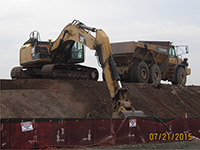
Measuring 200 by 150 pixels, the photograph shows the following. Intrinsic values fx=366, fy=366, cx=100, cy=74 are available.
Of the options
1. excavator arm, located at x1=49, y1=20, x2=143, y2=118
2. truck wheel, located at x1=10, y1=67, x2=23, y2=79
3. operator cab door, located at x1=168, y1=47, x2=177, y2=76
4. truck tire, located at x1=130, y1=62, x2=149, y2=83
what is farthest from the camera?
operator cab door, located at x1=168, y1=47, x2=177, y2=76

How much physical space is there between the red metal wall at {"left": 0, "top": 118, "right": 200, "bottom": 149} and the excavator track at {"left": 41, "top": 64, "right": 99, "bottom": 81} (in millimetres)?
9115

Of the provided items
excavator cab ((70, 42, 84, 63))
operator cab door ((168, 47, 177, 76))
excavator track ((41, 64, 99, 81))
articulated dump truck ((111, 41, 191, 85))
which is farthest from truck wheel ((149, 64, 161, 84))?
excavator cab ((70, 42, 84, 63))

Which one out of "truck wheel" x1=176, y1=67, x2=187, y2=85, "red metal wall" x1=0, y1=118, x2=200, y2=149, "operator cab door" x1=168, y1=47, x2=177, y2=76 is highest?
"operator cab door" x1=168, y1=47, x2=177, y2=76

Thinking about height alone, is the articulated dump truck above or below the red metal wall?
above

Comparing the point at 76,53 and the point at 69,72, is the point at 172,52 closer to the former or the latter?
the point at 76,53

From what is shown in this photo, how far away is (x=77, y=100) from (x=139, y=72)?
759 cm

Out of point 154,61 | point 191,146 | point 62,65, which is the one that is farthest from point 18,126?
point 154,61

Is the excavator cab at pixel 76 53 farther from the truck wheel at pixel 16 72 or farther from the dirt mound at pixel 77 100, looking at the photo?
the truck wheel at pixel 16 72

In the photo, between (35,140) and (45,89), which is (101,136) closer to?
(35,140)

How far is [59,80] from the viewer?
862 inches

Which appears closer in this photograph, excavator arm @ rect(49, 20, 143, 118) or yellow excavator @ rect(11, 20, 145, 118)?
excavator arm @ rect(49, 20, 143, 118)

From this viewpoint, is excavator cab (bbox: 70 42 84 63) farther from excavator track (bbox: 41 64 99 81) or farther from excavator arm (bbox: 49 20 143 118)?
excavator arm (bbox: 49 20 143 118)

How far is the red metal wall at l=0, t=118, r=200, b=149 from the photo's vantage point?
37.1ft

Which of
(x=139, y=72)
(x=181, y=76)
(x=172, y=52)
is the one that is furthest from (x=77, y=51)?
(x=181, y=76)
